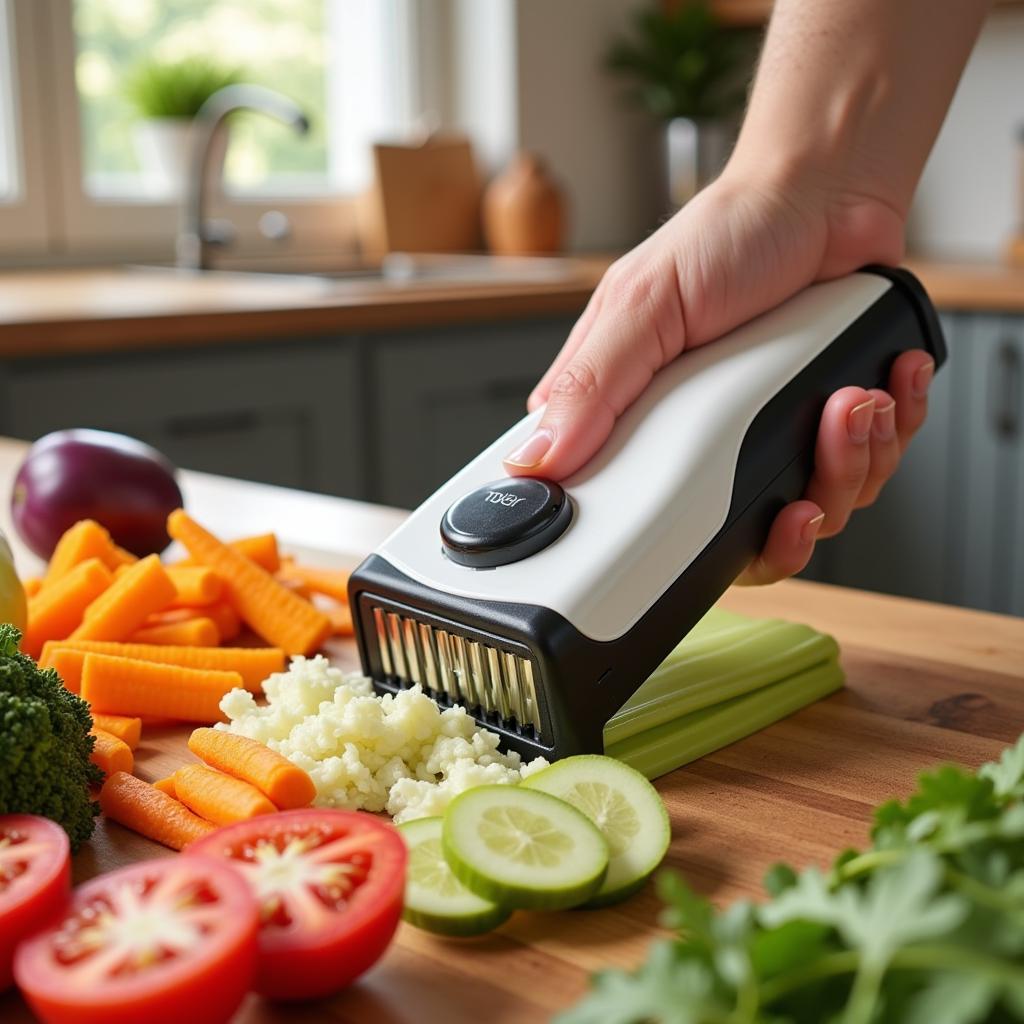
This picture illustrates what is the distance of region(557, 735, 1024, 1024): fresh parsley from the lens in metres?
0.41

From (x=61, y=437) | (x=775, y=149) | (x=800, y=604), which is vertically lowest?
(x=800, y=604)

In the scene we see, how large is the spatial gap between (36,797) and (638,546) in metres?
0.34

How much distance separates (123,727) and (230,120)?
8.82 feet

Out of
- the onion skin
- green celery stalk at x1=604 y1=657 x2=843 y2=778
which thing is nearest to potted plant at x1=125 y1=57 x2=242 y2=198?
the onion skin

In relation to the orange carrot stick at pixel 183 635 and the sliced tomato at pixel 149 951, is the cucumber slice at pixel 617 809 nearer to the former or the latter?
the sliced tomato at pixel 149 951

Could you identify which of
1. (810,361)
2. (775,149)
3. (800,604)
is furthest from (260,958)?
(775,149)

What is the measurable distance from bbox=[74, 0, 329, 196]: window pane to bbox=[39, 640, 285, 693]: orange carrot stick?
8.33ft

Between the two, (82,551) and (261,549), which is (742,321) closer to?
(261,549)

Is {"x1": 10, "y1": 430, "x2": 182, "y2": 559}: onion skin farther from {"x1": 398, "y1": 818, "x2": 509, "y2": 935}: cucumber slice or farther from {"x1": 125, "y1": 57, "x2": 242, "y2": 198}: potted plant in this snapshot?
{"x1": 125, "y1": 57, "x2": 242, "y2": 198}: potted plant

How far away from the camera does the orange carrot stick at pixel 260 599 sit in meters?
1.00

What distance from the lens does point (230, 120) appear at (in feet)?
10.7

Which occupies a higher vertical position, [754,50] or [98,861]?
[754,50]

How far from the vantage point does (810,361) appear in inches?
35.6

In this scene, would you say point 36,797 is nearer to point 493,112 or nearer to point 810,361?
point 810,361
